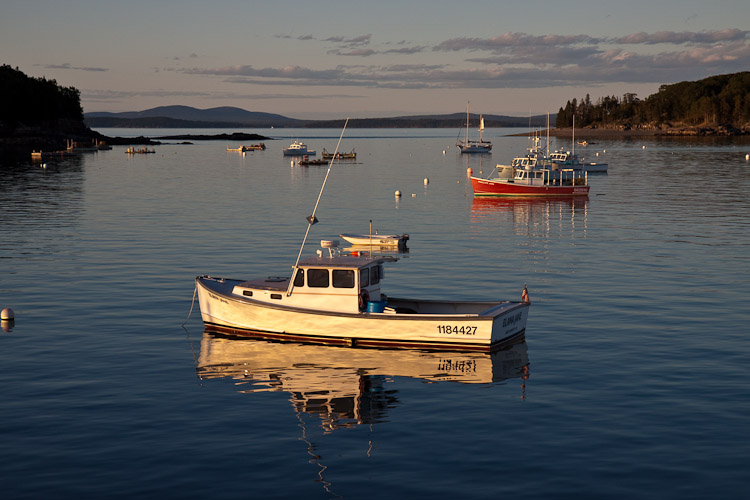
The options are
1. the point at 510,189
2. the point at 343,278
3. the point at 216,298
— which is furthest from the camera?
the point at 510,189

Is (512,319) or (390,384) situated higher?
(512,319)

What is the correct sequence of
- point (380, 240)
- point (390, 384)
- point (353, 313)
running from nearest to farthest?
point (390, 384), point (353, 313), point (380, 240)

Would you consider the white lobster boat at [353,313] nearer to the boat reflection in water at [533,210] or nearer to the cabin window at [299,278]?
the cabin window at [299,278]

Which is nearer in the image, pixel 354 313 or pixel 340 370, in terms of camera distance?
pixel 340 370

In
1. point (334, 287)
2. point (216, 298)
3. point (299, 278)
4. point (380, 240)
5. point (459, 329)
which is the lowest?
point (459, 329)

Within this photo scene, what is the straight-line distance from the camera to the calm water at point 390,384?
19.2 m

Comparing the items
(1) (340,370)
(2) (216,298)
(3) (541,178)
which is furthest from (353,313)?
(3) (541,178)

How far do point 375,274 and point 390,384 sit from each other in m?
6.15

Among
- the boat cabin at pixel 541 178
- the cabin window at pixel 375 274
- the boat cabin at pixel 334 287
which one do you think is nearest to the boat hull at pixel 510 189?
the boat cabin at pixel 541 178

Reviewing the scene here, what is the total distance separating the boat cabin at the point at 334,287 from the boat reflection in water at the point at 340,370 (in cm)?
158

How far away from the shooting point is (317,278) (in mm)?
31156

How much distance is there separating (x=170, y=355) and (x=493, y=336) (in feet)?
37.8

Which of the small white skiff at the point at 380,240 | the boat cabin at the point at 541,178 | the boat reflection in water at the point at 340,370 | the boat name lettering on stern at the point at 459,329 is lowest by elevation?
the boat reflection in water at the point at 340,370

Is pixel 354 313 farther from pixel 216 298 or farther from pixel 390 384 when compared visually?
pixel 216 298
